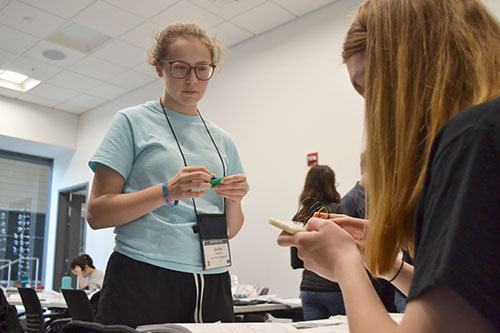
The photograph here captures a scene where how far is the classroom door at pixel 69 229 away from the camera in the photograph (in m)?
7.89

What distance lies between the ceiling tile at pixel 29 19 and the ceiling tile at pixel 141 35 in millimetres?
757

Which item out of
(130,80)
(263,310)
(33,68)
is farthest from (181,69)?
(33,68)

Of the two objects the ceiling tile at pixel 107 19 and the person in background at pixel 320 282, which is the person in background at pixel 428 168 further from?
the ceiling tile at pixel 107 19

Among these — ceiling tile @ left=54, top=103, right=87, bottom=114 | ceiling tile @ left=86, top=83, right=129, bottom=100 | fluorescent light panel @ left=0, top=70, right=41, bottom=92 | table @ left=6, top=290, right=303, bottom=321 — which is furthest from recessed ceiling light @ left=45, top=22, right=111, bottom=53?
table @ left=6, top=290, right=303, bottom=321

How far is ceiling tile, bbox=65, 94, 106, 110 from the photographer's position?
7316mm

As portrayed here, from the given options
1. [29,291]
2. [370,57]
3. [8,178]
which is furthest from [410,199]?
[8,178]

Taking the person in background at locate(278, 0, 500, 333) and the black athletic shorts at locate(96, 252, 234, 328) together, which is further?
the black athletic shorts at locate(96, 252, 234, 328)

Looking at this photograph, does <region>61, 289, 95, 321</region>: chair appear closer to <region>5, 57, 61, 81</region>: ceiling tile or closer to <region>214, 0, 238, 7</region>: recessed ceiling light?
<region>214, 0, 238, 7</region>: recessed ceiling light

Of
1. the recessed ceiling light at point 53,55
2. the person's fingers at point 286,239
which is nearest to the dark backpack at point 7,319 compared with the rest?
the person's fingers at point 286,239

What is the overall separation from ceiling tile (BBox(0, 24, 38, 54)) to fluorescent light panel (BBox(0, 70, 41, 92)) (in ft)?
2.91

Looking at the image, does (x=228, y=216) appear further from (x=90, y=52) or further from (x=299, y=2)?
(x=90, y=52)

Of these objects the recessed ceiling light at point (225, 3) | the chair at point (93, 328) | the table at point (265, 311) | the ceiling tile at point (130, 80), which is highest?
the recessed ceiling light at point (225, 3)

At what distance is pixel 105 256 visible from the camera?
6887 millimetres

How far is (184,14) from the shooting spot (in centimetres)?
491
